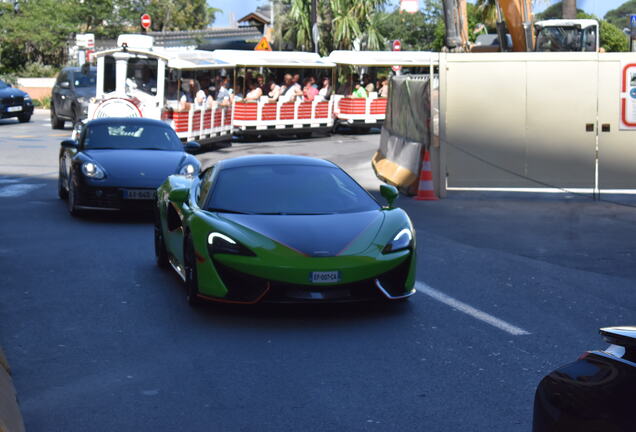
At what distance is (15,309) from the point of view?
348 inches

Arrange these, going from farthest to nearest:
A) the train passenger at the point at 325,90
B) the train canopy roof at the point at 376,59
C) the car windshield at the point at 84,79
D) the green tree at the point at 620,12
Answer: the green tree at the point at 620,12, the train canopy roof at the point at 376,59, the car windshield at the point at 84,79, the train passenger at the point at 325,90

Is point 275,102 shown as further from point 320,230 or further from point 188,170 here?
point 320,230

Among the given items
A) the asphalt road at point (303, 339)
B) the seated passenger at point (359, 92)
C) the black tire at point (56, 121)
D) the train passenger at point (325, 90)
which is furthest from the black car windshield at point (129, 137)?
the black tire at point (56, 121)

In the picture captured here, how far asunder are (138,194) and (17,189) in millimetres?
5343

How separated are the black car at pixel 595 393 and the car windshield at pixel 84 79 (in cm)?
3437

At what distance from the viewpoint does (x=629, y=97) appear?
57.7ft

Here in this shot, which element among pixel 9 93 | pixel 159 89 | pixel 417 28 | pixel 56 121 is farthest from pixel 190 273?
pixel 417 28

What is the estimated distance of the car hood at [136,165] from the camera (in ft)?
47.3

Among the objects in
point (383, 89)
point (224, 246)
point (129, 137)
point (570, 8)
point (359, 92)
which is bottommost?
point (224, 246)

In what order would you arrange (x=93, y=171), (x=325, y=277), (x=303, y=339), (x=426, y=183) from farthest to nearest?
1. (x=426, y=183)
2. (x=93, y=171)
3. (x=325, y=277)
4. (x=303, y=339)

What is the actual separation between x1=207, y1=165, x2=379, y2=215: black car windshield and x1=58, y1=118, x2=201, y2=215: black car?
15.8ft

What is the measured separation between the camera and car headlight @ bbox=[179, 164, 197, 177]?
14.9m

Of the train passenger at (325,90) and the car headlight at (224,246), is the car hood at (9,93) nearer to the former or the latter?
the train passenger at (325,90)

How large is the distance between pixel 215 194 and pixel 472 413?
3.98 m
